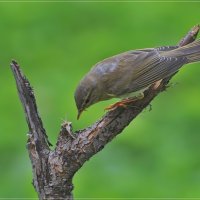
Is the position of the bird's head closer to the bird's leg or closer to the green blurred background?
the bird's leg

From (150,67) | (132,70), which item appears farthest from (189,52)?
(132,70)

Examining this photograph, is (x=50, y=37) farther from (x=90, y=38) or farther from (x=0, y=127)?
(x=0, y=127)

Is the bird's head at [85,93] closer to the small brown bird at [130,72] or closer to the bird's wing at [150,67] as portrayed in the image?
the small brown bird at [130,72]

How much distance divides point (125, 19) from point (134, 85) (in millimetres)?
6407

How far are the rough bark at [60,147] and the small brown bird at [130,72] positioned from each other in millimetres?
1006

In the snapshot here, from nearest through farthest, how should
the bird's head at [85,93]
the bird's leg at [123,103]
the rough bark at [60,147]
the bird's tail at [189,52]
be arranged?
the rough bark at [60,147], the bird's leg at [123,103], the bird's head at [85,93], the bird's tail at [189,52]

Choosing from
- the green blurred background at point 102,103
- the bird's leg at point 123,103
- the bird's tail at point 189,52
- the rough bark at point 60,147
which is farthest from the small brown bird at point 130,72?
the green blurred background at point 102,103

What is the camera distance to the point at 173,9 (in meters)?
14.2

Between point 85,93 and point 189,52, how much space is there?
1.06 meters

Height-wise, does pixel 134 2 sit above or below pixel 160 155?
above

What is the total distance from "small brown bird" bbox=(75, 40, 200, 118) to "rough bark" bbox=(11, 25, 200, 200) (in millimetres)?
1006

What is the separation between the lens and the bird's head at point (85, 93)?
7.27m

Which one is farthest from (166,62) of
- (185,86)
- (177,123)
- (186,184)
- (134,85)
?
(185,86)

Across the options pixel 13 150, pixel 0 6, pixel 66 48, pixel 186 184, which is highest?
pixel 0 6
